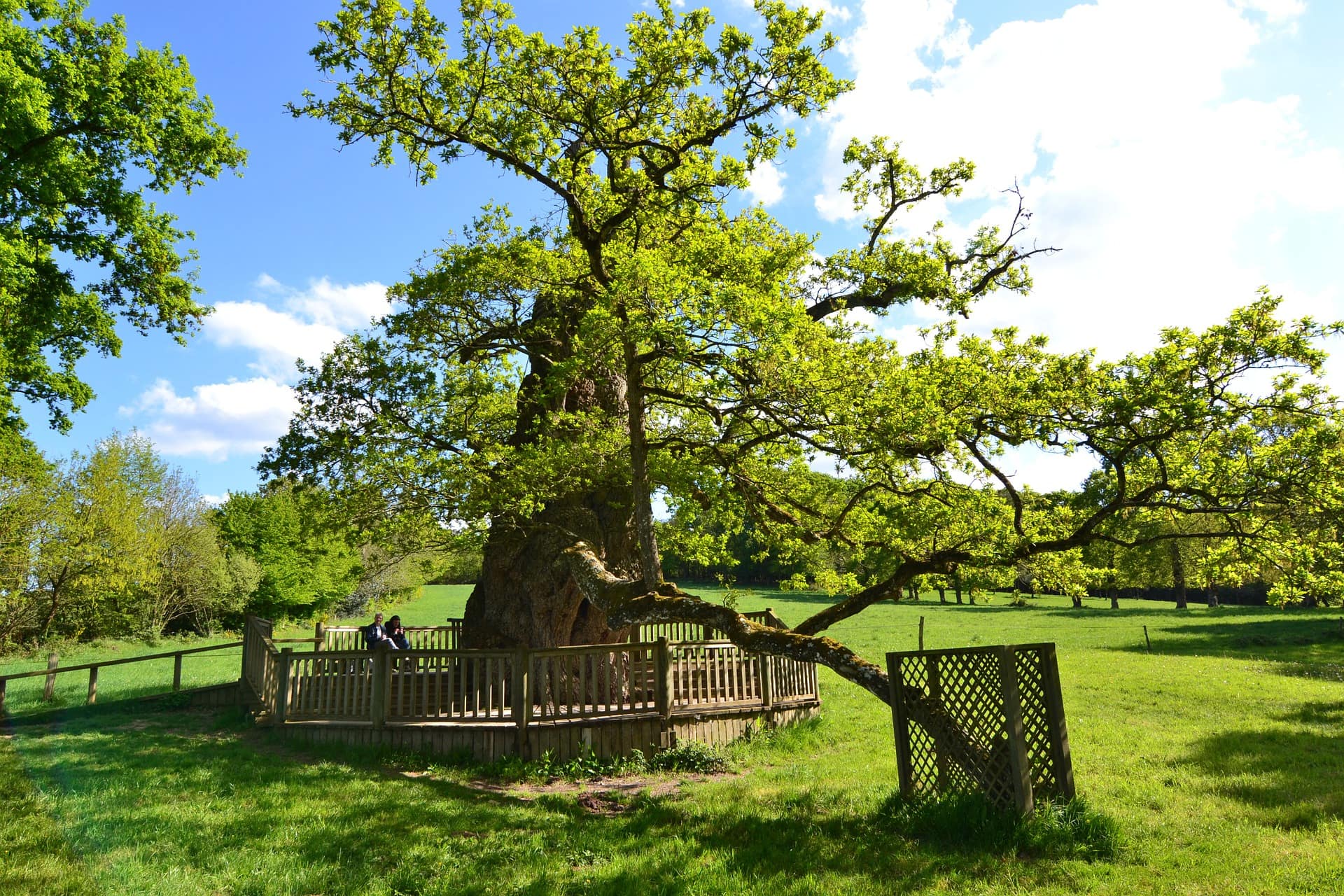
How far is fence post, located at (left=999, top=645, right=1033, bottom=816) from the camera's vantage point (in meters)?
7.02

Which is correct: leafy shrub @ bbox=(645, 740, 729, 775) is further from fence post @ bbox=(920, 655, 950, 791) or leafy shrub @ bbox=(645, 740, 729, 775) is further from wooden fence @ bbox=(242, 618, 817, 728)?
fence post @ bbox=(920, 655, 950, 791)

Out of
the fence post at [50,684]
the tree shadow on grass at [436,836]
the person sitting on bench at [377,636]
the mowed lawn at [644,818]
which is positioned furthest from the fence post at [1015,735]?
the fence post at [50,684]

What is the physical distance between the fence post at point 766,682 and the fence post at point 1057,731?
6.45 metres

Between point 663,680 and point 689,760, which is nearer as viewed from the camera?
point 689,760

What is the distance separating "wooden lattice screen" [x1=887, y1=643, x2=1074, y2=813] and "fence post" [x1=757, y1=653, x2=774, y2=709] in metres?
5.25

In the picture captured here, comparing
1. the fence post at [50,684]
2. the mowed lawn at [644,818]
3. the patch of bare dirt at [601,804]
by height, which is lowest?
the patch of bare dirt at [601,804]

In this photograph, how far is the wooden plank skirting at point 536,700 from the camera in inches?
456

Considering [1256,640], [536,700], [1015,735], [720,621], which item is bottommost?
[1256,640]

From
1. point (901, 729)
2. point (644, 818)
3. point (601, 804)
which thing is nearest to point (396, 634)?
point (601, 804)

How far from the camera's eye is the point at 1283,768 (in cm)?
1023

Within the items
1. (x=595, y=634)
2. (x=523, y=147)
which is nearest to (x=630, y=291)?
(x=523, y=147)

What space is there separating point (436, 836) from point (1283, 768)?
11.2 meters

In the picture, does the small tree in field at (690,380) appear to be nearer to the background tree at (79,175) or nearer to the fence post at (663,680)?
the fence post at (663,680)

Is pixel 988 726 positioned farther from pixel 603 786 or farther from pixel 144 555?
pixel 144 555
